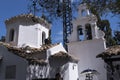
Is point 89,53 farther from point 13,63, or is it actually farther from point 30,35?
point 13,63

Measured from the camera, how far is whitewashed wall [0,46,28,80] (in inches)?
506

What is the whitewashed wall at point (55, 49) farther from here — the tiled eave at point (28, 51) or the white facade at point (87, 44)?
the white facade at point (87, 44)

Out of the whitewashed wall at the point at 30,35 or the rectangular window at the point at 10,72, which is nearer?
the rectangular window at the point at 10,72

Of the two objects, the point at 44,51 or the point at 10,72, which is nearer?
the point at 10,72

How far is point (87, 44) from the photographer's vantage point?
1808 cm

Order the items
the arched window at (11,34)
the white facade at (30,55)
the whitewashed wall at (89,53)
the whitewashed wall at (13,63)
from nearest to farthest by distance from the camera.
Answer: the whitewashed wall at (13,63), the white facade at (30,55), the whitewashed wall at (89,53), the arched window at (11,34)

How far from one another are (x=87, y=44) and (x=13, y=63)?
7774 millimetres

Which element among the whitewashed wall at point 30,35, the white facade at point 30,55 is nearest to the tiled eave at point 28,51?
the white facade at point 30,55

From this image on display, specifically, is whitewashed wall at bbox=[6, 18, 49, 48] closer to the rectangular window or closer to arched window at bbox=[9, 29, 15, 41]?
arched window at bbox=[9, 29, 15, 41]

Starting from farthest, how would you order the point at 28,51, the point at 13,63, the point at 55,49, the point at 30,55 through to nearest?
the point at 55,49 → the point at 28,51 → the point at 30,55 → the point at 13,63

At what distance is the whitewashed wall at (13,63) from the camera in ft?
42.2

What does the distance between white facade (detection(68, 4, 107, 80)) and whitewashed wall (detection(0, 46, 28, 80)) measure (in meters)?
6.75

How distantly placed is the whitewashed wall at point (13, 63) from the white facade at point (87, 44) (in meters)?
6.75

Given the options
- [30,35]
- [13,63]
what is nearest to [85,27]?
[30,35]
